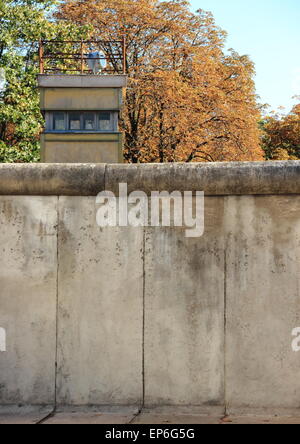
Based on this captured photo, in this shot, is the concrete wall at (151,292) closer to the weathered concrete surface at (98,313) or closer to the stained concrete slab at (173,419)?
the weathered concrete surface at (98,313)

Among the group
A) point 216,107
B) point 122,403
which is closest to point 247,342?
point 122,403

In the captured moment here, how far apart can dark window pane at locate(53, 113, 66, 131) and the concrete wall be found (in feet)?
67.5

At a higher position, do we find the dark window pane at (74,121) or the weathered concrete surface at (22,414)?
the dark window pane at (74,121)

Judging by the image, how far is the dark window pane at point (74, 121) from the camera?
25.0 meters

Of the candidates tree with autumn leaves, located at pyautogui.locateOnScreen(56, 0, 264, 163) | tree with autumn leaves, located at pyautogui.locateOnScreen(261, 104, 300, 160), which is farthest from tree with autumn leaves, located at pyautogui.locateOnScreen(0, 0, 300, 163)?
tree with autumn leaves, located at pyautogui.locateOnScreen(261, 104, 300, 160)

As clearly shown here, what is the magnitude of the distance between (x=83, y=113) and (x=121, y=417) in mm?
20815

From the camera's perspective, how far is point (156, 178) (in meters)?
4.97

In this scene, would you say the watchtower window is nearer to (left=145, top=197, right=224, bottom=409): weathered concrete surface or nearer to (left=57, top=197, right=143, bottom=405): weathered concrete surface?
(left=57, top=197, right=143, bottom=405): weathered concrete surface

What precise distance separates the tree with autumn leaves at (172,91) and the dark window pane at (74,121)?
25.8ft

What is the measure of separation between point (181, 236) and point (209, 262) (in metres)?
0.30

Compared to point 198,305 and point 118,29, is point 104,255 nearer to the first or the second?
point 198,305

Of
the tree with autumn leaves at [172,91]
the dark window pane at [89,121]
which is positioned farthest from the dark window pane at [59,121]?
the tree with autumn leaves at [172,91]

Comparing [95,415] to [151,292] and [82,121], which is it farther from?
[82,121]

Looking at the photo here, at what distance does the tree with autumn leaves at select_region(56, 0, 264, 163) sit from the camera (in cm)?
3284
